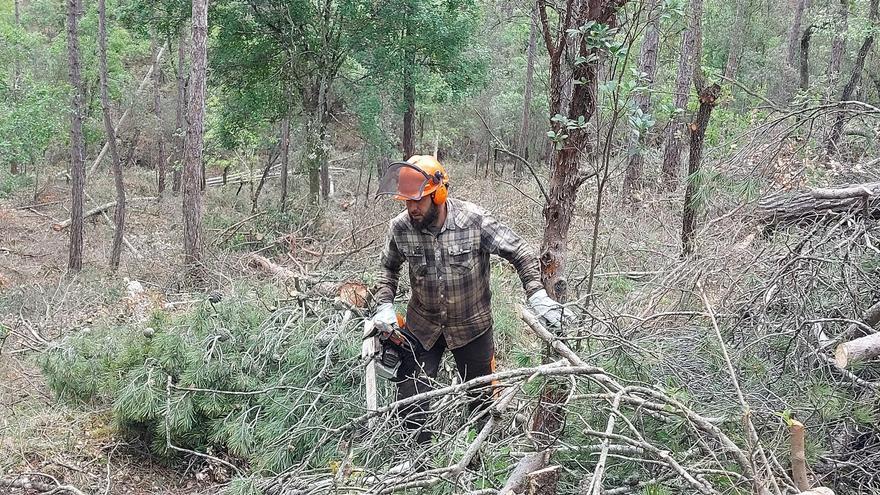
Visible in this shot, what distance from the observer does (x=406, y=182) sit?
3.71 m

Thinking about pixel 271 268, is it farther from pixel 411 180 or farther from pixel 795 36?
pixel 795 36

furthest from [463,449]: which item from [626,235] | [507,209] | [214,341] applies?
[507,209]

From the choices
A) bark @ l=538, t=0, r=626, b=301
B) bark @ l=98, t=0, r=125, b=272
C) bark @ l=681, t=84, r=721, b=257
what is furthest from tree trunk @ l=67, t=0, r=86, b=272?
bark @ l=538, t=0, r=626, b=301

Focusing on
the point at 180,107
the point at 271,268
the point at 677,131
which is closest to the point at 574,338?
the point at 271,268

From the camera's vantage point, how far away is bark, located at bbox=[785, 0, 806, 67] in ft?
63.3

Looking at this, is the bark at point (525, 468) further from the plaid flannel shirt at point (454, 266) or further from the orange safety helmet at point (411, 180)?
the orange safety helmet at point (411, 180)

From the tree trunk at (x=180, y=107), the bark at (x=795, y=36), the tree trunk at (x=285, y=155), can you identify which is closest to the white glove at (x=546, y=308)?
the tree trunk at (x=285, y=155)

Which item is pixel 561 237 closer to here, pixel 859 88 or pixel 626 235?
pixel 626 235

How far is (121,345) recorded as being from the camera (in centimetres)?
538

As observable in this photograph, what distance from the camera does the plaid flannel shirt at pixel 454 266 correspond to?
157 inches

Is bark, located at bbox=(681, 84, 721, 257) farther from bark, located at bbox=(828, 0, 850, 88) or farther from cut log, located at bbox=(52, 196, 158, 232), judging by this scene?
cut log, located at bbox=(52, 196, 158, 232)

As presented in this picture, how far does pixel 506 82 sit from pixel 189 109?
55.7ft

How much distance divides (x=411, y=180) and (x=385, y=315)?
0.96 metres

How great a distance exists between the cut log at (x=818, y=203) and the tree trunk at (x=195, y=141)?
797cm
